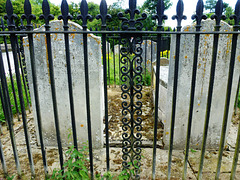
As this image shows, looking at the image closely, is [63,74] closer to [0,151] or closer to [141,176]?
[0,151]

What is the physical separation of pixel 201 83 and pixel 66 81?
1.84 meters

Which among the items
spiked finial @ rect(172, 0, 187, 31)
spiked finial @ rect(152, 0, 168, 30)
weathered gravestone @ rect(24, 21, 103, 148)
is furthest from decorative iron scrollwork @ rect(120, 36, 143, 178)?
weathered gravestone @ rect(24, 21, 103, 148)

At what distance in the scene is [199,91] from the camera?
98.7 inches

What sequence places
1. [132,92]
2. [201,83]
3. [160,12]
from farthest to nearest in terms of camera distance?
[201,83], [132,92], [160,12]

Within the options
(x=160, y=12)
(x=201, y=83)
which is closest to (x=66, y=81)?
(x=160, y=12)

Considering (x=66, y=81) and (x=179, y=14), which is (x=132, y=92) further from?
(x=66, y=81)

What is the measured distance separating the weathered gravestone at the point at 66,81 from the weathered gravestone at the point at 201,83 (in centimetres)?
100

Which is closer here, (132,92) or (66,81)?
(132,92)

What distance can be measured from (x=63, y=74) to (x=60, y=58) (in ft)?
0.71

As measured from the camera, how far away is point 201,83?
97.3 inches

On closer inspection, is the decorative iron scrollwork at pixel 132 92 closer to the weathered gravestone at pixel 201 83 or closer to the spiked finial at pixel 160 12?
the spiked finial at pixel 160 12

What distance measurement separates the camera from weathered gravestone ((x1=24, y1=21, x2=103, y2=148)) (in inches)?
94.4

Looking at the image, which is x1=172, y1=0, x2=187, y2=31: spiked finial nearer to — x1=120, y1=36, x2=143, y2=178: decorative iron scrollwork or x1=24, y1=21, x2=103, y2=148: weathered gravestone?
x1=120, y1=36, x2=143, y2=178: decorative iron scrollwork

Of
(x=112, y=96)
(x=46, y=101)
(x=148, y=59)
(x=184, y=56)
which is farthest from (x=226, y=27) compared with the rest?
(x=148, y=59)
